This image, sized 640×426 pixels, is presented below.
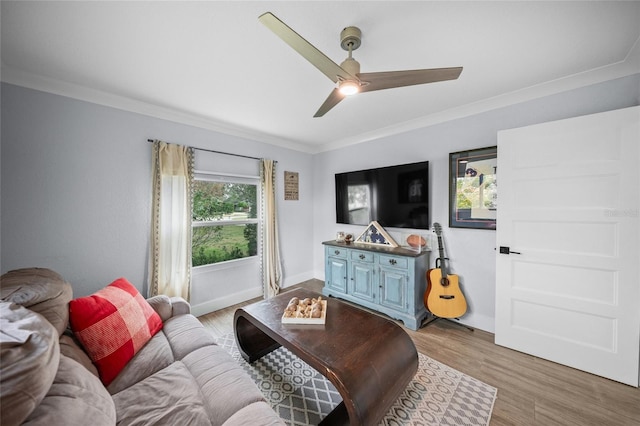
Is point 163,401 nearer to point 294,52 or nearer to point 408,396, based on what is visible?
point 408,396

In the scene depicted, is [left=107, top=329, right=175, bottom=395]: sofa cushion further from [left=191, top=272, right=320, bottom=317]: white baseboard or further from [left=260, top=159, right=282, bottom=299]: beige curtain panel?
[left=260, top=159, right=282, bottom=299]: beige curtain panel

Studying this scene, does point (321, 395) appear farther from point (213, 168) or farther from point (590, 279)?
point (213, 168)

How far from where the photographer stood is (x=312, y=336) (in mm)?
1557

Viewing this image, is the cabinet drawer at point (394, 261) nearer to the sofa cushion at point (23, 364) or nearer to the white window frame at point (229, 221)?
the white window frame at point (229, 221)

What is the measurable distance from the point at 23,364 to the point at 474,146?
338 cm

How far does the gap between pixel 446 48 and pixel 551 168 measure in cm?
140

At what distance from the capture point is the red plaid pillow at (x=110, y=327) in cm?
128

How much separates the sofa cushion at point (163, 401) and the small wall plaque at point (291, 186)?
2.86 m

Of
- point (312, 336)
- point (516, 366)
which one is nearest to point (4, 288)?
point (312, 336)

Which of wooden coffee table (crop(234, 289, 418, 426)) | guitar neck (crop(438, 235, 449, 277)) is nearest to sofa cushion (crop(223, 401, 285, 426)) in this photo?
wooden coffee table (crop(234, 289, 418, 426))

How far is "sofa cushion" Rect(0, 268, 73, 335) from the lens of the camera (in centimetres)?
112

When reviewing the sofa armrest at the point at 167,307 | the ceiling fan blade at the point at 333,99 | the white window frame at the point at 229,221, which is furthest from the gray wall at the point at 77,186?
the ceiling fan blade at the point at 333,99

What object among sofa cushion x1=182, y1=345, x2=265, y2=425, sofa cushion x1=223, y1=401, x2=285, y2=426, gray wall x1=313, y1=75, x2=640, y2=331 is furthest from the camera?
gray wall x1=313, y1=75, x2=640, y2=331

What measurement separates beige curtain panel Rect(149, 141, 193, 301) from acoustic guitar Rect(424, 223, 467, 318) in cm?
282
